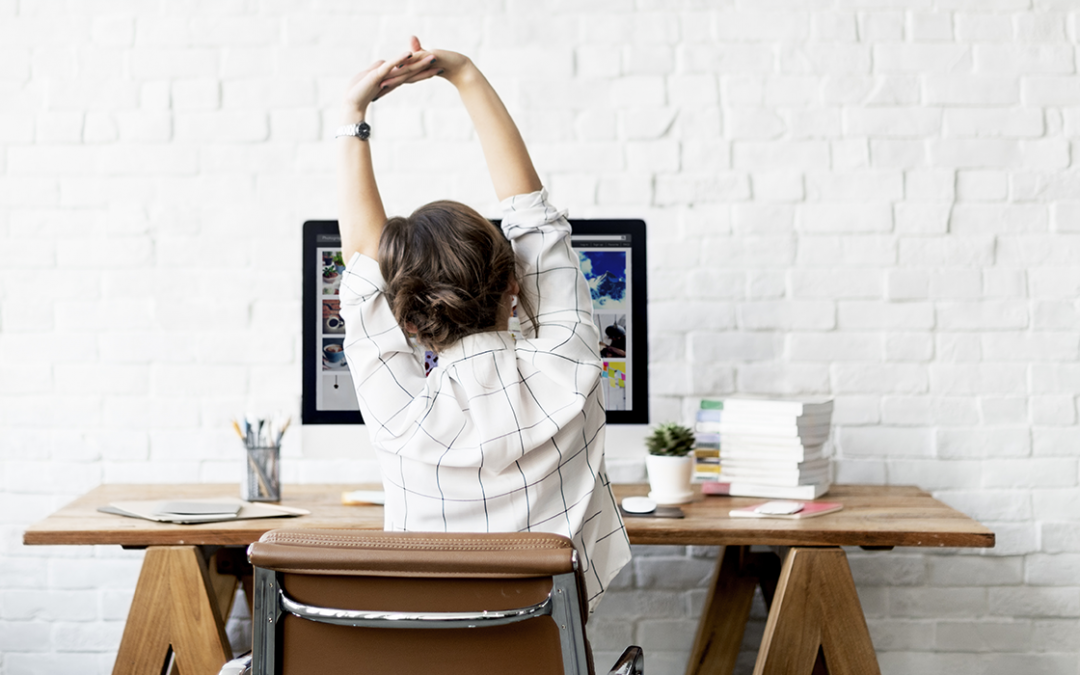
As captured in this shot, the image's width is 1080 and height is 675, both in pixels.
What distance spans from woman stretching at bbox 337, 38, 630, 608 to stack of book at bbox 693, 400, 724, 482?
67 centimetres

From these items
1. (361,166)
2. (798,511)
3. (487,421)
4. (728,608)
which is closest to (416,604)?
(487,421)

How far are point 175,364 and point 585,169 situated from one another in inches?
43.1

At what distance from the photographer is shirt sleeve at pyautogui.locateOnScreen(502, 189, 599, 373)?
1184 millimetres

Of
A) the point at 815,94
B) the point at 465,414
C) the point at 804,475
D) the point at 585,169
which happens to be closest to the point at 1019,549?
the point at 804,475

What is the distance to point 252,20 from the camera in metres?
2.13

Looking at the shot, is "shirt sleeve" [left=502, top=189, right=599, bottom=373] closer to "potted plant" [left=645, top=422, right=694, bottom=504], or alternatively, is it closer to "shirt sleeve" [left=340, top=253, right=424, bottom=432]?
"shirt sleeve" [left=340, top=253, right=424, bottom=432]

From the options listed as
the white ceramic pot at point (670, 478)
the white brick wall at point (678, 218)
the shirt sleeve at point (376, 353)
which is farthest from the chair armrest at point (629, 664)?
the white brick wall at point (678, 218)

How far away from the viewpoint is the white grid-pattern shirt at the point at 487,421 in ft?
3.51

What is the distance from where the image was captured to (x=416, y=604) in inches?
36.1

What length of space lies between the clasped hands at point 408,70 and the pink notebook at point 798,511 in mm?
910

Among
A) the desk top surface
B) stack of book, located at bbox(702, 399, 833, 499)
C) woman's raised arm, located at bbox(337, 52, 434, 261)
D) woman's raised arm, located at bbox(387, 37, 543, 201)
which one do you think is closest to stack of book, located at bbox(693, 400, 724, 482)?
stack of book, located at bbox(702, 399, 833, 499)

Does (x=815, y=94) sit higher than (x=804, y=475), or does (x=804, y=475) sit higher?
(x=815, y=94)

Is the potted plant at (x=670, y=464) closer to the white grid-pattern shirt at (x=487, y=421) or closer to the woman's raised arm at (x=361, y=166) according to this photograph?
the white grid-pattern shirt at (x=487, y=421)

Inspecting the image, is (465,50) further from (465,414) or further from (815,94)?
(465,414)
